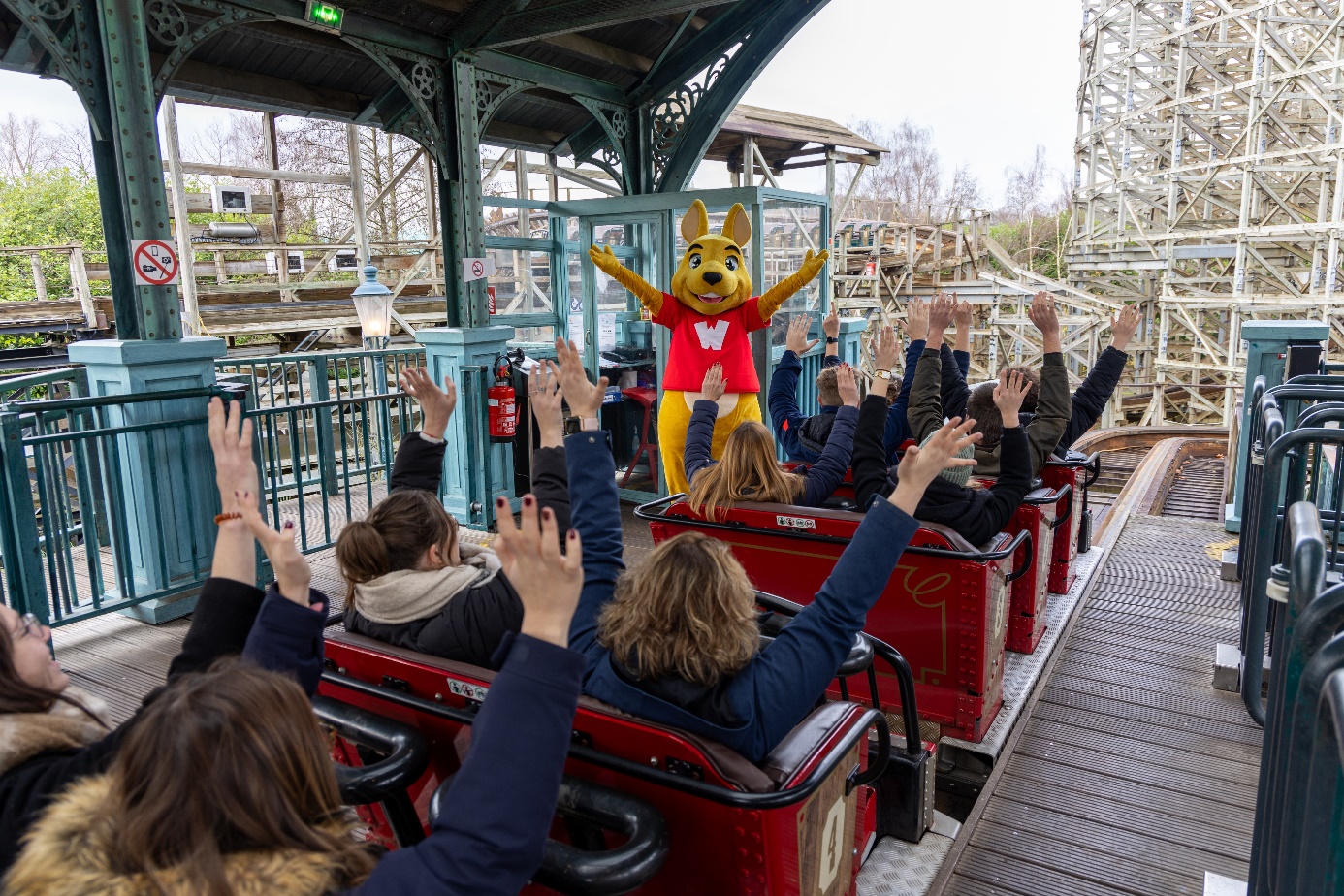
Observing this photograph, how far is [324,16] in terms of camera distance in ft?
15.7

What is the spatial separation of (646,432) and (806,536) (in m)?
3.96

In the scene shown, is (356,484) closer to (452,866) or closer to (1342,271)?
(452,866)

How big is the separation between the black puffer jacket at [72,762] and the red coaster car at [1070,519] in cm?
340

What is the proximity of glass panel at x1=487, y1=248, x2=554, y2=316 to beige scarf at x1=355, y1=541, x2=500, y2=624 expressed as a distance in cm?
518

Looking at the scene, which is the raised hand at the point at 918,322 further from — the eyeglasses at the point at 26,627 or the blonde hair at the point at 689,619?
the eyeglasses at the point at 26,627

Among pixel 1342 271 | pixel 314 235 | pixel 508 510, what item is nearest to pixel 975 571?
pixel 508 510

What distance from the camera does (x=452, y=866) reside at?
3.13ft

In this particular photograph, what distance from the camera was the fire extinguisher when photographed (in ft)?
19.7

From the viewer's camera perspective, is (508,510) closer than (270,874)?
No

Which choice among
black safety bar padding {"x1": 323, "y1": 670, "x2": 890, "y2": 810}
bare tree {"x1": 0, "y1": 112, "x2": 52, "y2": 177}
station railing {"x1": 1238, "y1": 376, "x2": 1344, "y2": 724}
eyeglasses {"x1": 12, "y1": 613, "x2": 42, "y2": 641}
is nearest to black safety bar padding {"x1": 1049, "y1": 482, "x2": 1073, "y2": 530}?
station railing {"x1": 1238, "y1": 376, "x2": 1344, "y2": 724}

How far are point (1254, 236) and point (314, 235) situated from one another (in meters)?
21.7

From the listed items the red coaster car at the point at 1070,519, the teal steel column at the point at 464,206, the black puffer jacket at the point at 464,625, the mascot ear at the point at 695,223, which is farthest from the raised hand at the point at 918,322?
the teal steel column at the point at 464,206

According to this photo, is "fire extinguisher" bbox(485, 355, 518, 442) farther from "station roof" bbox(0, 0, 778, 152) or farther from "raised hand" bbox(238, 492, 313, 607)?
"raised hand" bbox(238, 492, 313, 607)

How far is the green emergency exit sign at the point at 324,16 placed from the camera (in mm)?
4730
